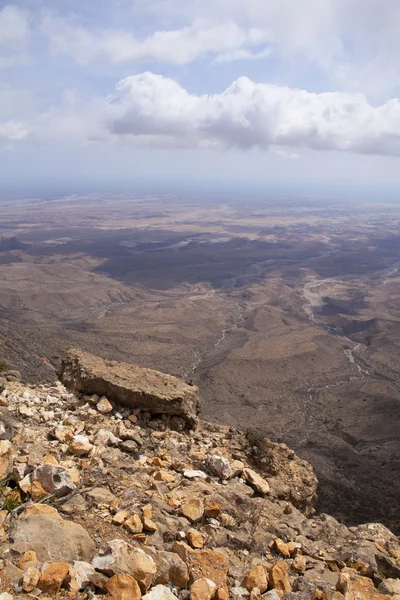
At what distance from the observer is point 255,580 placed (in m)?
4.33

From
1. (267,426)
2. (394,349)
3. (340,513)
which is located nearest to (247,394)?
(267,426)

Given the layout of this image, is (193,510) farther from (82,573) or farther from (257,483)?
(257,483)

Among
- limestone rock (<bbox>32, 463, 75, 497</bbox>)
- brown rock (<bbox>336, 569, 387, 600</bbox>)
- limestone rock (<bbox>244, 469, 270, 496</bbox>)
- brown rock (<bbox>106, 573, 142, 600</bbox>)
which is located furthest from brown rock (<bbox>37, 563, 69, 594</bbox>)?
limestone rock (<bbox>244, 469, 270, 496</bbox>)

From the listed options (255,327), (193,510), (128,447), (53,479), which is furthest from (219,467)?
(255,327)

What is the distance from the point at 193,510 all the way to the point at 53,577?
7.79ft

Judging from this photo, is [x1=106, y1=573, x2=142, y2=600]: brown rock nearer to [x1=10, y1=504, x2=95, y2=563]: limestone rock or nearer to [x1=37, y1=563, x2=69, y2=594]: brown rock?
[x1=37, y1=563, x2=69, y2=594]: brown rock

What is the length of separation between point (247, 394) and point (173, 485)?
3030 cm

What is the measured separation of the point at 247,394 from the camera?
35.8 metres

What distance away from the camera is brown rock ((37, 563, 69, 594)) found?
3.47 m

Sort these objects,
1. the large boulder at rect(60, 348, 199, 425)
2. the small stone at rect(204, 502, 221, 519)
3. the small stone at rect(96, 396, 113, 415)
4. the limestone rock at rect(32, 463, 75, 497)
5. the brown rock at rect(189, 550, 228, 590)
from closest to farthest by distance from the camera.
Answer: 1. the brown rock at rect(189, 550, 228, 590)
2. the limestone rock at rect(32, 463, 75, 497)
3. the small stone at rect(204, 502, 221, 519)
4. the small stone at rect(96, 396, 113, 415)
5. the large boulder at rect(60, 348, 199, 425)

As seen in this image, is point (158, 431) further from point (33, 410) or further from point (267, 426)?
point (267, 426)

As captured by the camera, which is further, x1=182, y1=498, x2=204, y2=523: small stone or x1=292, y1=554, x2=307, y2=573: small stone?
x1=182, y1=498, x2=204, y2=523: small stone

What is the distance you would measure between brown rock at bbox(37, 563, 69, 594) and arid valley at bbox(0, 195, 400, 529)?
52.5 ft

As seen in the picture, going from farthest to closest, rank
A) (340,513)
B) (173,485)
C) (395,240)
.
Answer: (395,240) → (340,513) → (173,485)
